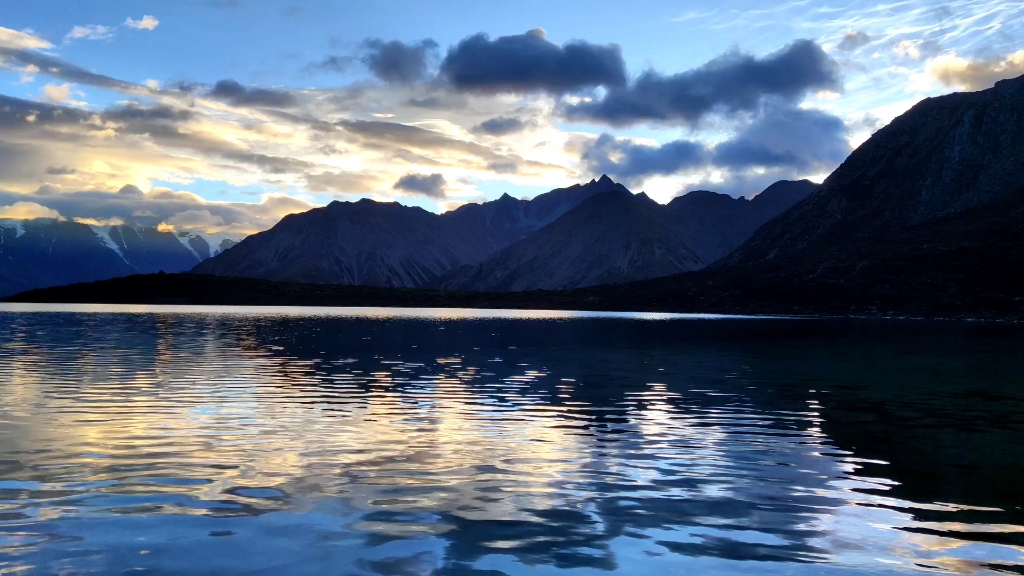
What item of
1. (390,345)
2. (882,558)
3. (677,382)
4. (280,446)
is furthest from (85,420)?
(390,345)

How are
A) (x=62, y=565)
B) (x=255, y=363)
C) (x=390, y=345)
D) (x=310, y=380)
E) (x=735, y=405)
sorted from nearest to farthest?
(x=62, y=565)
(x=735, y=405)
(x=310, y=380)
(x=255, y=363)
(x=390, y=345)

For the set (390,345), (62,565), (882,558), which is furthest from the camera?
(390,345)

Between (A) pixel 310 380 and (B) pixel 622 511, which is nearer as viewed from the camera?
(B) pixel 622 511

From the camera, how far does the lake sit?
50.7 ft

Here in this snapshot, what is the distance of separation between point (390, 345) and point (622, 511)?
6718cm

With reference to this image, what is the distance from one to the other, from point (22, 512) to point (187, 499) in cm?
326

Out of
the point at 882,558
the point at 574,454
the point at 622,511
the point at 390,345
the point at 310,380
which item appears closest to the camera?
the point at 882,558

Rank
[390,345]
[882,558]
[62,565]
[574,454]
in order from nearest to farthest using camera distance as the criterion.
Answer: [62,565], [882,558], [574,454], [390,345]

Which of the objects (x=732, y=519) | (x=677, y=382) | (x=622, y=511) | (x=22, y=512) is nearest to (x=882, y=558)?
(x=732, y=519)

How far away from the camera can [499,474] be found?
22938mm

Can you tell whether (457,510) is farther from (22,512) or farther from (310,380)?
(310,380)

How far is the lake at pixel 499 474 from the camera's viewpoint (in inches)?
608

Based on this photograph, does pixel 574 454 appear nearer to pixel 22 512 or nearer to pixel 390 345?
pixel 22 512

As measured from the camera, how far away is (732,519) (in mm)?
18375
